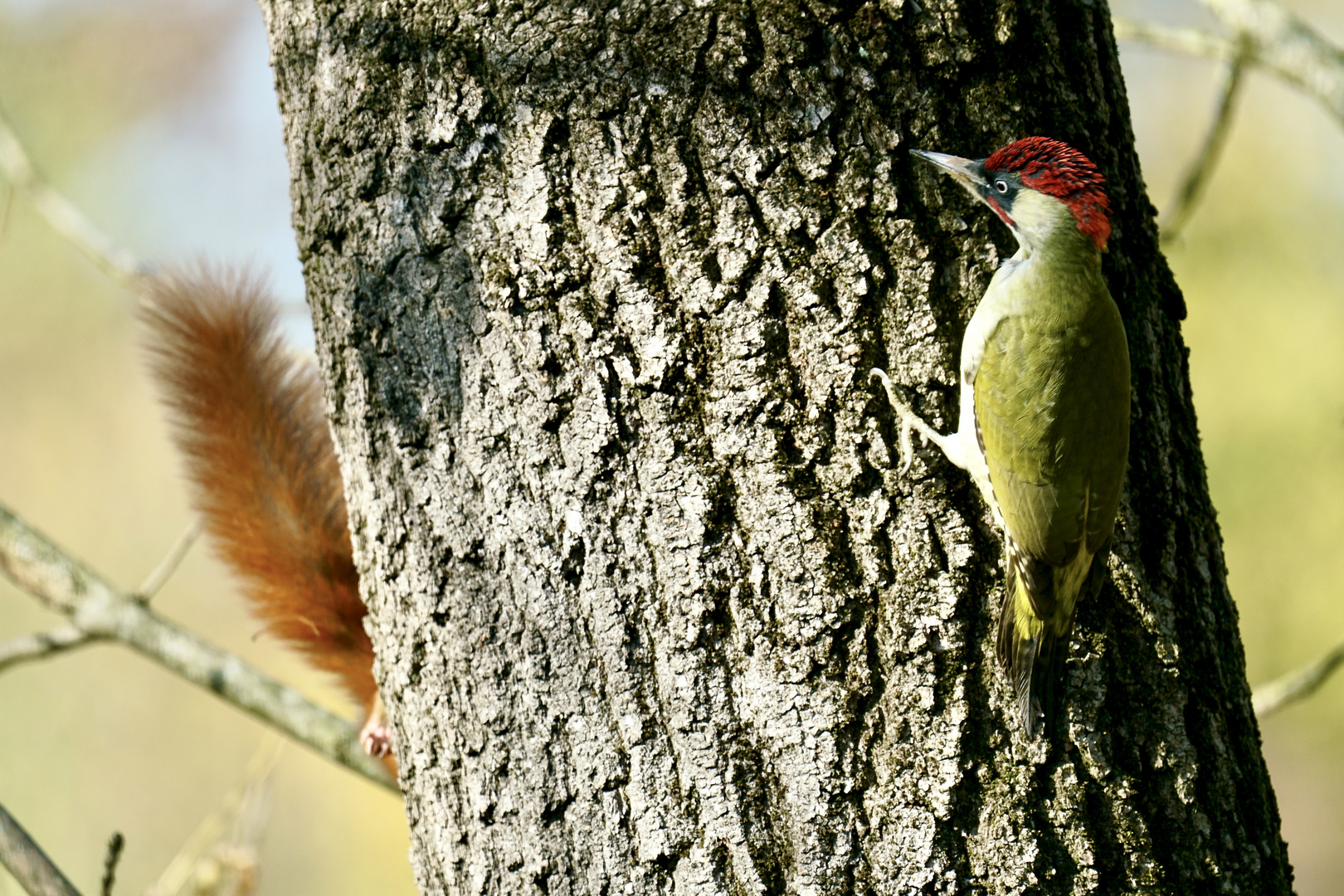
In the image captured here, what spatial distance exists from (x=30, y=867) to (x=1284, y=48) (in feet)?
9.42

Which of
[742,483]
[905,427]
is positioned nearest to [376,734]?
[742,483]

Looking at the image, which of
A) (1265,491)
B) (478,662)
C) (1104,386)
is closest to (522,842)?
(478,662)

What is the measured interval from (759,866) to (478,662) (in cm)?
42

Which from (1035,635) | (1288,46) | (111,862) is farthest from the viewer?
(1288,46)

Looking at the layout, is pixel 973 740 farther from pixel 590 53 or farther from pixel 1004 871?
pixel 590 53

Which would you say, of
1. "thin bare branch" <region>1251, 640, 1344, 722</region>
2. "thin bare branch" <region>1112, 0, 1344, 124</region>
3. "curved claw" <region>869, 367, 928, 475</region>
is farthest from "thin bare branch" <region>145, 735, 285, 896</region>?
"thin bare branch" <region>1112, 0, 1344, 124</region>

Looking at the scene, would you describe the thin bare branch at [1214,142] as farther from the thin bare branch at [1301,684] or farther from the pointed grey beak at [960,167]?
the pointed grey beak at [960,167]

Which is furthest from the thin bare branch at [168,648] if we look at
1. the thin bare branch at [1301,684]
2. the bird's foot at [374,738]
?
the thin bare branch at [1301,684]

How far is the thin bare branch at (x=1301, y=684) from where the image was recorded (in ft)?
6.75

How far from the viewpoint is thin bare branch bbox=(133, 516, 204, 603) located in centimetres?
225

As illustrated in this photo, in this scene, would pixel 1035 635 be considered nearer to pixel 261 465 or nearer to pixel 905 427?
pixel 905 427

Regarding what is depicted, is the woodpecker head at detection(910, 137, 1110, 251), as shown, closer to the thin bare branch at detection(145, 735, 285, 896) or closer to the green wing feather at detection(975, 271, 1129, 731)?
the green wing feather at detection(975, 271, 1129, 731)

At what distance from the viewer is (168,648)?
2.16 meters

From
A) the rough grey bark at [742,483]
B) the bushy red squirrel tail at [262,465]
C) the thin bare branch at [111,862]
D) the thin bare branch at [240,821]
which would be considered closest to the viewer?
the rough grey bark at [742,483]
